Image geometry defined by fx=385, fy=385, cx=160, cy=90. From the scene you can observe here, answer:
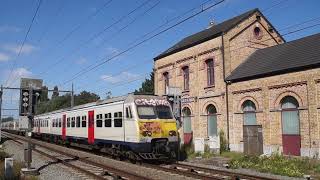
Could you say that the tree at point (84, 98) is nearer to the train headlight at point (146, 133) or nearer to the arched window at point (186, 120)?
the arched window at point (186, 120)

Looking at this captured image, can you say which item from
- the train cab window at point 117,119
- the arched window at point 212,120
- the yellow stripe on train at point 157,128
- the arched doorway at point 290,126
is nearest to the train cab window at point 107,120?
the train cab window at point 117,119

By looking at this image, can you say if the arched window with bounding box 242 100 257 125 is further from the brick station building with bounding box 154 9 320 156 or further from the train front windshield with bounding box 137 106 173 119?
the train front windshield with bounding box 137 106 173 119

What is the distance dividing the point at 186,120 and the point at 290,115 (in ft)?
33.9

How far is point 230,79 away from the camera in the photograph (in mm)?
25109

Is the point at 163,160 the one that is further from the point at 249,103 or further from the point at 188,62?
the point at 188,62

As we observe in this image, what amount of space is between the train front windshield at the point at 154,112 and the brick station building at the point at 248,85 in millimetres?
5252

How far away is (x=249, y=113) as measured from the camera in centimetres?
2366

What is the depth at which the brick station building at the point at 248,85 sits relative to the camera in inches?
798

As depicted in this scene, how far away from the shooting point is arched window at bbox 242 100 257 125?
23344 millimetres

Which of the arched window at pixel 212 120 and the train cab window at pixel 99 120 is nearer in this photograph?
the train cab window at pixel 99 120

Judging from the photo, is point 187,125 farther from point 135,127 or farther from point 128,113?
point 135,127

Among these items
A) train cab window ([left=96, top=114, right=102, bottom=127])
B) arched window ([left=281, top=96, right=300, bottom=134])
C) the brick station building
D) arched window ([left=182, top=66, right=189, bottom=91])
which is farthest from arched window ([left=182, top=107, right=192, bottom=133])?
train cab window ([left=96, top=114, right=102, bottom=127])

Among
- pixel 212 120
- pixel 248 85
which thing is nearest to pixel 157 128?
pixel 248 85

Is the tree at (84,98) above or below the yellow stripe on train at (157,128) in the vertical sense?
above
